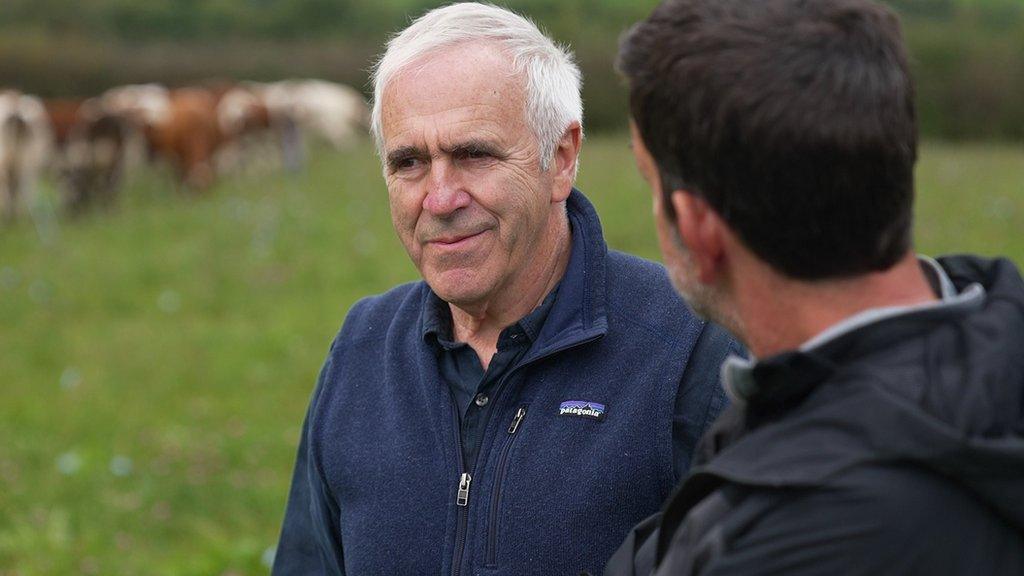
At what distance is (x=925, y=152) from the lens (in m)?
20.0

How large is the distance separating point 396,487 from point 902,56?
1317 mm

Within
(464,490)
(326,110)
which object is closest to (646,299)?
(464,490)

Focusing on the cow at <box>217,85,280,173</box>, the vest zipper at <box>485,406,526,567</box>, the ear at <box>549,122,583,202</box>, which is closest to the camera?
the vest zipper at <box>485,406,526,567</box>

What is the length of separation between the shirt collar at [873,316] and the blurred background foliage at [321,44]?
57.0 feet

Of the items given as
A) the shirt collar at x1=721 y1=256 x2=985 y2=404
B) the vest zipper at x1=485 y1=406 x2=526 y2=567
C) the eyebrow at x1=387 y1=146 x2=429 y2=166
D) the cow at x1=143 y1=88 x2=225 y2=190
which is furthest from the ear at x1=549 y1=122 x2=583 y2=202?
the cow at x1=143 y1=88 x2=225 y2=190

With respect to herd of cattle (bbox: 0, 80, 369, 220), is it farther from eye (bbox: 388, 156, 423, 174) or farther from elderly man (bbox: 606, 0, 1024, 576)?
elderly man (bbox: 606, 0, 1024, 576)

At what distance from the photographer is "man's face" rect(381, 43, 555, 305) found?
2.23 meters

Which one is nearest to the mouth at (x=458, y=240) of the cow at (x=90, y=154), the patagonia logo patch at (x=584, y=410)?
the patagonia logo patch at (x=584, y=410)

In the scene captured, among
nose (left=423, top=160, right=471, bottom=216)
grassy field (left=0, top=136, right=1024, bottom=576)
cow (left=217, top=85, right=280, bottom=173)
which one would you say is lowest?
cow (left=217, top=85, right=280, bottom=173)

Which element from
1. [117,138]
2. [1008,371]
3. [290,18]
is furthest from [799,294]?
[290,18]

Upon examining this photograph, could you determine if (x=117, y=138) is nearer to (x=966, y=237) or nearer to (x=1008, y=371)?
(x=966, y=237)

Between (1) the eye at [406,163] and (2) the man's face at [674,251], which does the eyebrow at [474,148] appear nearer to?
(1) the eye at [406,163]

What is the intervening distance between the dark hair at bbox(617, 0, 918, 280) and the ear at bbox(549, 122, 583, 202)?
39.2 inches

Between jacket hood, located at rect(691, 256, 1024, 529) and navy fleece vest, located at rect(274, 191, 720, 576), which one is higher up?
jacket hood, located at rect(691, 256, 1024, 529)
